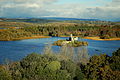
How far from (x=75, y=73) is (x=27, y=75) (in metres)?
3.29

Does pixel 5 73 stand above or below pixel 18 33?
above

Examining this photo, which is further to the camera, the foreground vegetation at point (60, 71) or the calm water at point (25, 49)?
the calm water at point (25, 49)

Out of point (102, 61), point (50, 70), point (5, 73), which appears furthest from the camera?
point (102, 61)

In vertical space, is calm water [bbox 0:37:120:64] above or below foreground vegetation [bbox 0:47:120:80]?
below

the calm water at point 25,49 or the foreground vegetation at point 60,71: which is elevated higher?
the foreground vegetation at point 60,71

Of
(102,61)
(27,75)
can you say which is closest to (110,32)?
(102,61)

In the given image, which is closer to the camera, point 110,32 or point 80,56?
point 80,56

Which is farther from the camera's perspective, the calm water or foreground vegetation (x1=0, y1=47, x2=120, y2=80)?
the calm water

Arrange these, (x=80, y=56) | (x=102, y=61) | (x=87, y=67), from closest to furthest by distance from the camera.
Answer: (x=87, y=67)
(x=102, y=61)
(x=80, y=56)

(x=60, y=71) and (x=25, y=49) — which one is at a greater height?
(x=60, y=71)

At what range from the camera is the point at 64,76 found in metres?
12.5

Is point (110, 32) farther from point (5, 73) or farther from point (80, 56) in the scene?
point (5, 73)

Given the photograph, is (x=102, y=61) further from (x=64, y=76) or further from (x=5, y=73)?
(x=5, y=73)

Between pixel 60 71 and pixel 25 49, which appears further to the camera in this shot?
pixel 25 49
